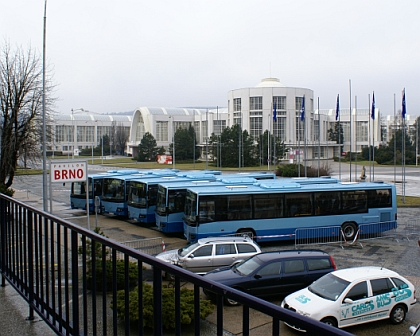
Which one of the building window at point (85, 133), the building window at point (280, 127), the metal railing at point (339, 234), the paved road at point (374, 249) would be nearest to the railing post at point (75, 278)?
the paved road at point (374, 249)

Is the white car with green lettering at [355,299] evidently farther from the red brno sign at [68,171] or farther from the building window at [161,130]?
the building window at [161,130]

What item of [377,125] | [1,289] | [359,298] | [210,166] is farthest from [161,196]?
[377,125]

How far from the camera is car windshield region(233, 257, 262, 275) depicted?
1158 centimetres

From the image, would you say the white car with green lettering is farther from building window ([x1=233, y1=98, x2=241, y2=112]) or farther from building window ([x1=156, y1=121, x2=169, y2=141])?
building window ([x1=156, y1=121, x2=169, y2=141])

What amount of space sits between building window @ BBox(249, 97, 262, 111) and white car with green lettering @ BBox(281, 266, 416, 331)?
258 feet

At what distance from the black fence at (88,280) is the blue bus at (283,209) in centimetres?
1315

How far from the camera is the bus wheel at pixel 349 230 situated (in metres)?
20.7

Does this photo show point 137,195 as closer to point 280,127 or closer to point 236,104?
point 280,127

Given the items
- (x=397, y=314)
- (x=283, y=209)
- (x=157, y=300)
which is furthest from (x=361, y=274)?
(x=283, y=209)

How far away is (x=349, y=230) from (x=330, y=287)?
444 inches

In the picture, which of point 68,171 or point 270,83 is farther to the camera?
point 270,83

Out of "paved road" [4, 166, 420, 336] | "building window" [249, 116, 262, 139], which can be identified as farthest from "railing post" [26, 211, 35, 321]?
"building window" [249, 116, 262, 139]

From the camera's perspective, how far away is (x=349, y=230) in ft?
68.7

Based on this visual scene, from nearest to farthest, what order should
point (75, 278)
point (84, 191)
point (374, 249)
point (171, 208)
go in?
point (75, 278) → point (374, 249) → point (171, 208) → point (84, 191)
